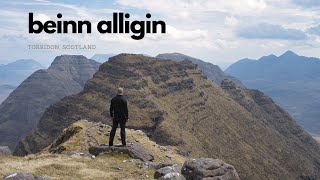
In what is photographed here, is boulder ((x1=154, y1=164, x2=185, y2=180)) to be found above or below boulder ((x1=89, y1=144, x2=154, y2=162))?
above

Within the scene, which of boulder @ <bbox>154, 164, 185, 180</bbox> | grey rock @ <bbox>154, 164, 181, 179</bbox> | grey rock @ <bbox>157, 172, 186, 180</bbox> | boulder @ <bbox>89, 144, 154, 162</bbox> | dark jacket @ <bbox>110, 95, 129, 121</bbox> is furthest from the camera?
boulder @ <bbox>89, 144, 154, 162</bbox>

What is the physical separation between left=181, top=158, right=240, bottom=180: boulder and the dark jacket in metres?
9.13

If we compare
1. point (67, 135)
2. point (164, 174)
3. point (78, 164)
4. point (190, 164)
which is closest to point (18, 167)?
point (78, 164)

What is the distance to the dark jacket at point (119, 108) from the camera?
33.1m

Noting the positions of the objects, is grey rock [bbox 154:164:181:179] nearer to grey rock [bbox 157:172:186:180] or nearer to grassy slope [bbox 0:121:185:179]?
grassy slope [bbox 0:121:185:179]

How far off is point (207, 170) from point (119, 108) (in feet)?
36.3

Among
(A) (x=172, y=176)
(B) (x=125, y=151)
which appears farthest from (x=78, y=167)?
(A) (x=172, y=176)

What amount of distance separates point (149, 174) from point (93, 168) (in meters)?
4.11

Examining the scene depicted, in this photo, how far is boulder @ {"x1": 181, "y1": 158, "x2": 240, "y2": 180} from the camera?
2463 cm

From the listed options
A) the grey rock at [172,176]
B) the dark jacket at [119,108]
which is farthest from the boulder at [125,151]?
the grey rock at [172,176]

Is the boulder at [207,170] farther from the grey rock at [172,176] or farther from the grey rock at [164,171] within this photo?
the grey rock at [172,176]

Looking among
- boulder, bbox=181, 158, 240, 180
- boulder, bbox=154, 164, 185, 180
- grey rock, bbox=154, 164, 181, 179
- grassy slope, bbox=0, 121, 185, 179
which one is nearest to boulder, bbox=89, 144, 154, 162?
grassy slope, bbox=0, 121, 185, 179

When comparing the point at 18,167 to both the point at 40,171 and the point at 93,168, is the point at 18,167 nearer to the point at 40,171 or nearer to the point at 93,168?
the point at 40,171

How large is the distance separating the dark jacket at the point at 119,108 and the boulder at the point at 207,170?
29.9ft
